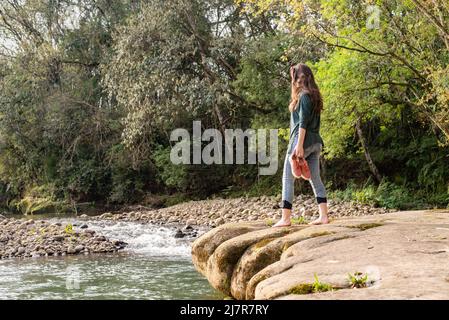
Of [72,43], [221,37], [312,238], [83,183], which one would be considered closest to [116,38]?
[221,37]

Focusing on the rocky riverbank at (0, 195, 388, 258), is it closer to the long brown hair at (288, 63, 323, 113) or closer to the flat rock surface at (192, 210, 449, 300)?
the flat rock surface at (192, 210, 449, 300)

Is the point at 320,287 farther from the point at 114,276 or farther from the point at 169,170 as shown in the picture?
the point at 169,170

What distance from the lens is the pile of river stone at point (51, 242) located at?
471 inches

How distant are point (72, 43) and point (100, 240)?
16818 millimetres

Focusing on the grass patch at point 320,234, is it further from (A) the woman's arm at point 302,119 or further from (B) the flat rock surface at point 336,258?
(A) the woman's arm at point 302,119

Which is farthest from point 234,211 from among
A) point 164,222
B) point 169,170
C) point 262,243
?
point 262,243

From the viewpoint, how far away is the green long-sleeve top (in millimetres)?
6086

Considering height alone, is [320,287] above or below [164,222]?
above

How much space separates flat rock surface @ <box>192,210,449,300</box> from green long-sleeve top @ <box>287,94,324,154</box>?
0.94 metres

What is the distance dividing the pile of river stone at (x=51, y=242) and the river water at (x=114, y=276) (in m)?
0.56

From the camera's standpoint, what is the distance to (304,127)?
611 centimetres

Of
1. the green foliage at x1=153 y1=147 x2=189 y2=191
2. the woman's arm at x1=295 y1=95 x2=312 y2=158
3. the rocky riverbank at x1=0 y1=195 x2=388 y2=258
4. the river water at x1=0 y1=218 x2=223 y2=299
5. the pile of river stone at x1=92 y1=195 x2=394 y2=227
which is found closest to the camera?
the woman's arm at x1=295 y1=95 x2=312 y2=158

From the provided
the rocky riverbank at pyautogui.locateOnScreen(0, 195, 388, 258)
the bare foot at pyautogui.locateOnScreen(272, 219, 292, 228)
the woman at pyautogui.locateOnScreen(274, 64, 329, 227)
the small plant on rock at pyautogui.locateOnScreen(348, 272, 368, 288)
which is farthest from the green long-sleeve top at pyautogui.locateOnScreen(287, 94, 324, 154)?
the small plant on rock at pyautogui.locateOnScreen(348, 272, 368, 288)

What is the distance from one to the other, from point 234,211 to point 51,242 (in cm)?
775
